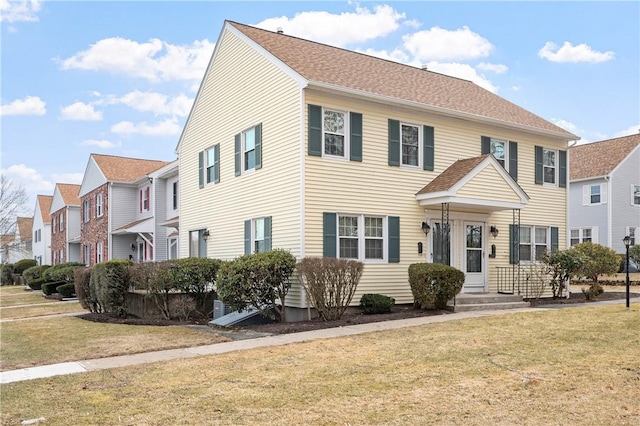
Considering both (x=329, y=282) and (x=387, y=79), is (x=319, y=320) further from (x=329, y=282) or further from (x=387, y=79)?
(x=387, y=79)

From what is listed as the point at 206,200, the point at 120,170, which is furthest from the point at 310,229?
the point at 120,170

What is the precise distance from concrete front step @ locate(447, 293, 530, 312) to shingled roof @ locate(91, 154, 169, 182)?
21566mm

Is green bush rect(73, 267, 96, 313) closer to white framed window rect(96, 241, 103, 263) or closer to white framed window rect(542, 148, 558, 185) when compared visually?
white framed window rect(542, 148, 558, 185)

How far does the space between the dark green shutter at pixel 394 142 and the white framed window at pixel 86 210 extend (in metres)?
25.2

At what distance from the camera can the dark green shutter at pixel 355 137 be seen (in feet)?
47.6

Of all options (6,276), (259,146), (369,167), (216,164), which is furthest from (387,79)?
(6,276)

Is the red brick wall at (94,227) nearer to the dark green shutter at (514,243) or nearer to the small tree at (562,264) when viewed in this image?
the dark green shutter at (514,243)

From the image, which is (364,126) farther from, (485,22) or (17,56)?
(17,56)

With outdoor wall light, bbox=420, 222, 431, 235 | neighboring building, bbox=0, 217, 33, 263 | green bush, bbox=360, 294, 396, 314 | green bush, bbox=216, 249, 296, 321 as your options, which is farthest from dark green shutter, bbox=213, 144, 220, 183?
neighboring building, bbox=0, 217, 33, 263

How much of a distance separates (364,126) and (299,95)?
1947 mm

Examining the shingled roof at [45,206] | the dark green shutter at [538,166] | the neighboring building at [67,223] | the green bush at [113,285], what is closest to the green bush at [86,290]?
the green bush at [113,285]

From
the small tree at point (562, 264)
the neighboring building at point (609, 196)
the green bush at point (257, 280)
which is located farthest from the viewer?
the neighboring building at point (609, 196)

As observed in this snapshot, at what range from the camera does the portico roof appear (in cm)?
1488

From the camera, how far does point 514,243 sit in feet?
56.1
